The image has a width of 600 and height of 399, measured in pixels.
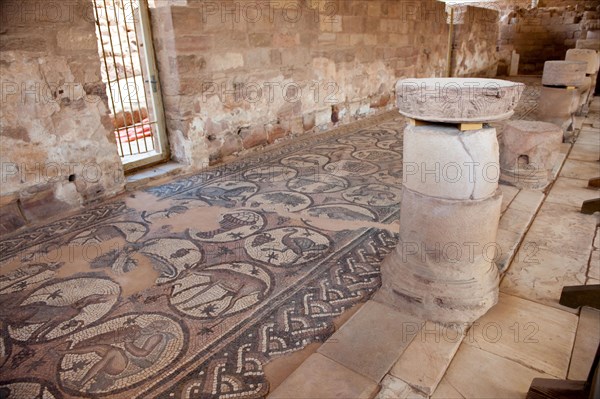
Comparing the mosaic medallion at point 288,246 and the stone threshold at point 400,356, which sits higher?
the mosaic medallion at point 288,246

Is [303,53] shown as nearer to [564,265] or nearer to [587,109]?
[564,265]

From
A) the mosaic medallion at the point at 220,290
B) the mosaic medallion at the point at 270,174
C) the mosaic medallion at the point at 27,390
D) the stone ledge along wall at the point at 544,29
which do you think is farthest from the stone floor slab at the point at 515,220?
the stone ledge along wall at the point at 544,29

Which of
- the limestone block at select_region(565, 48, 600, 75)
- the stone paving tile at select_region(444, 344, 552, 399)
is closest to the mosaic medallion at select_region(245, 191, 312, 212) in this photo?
the stone paving tile at select_region(444, 344, 552, 399)

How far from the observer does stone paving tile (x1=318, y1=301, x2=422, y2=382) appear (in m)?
1.55

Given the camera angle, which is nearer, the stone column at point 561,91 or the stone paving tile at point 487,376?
the stone paving tile at point 487,376

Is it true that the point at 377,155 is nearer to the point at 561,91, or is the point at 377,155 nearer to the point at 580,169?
Result: the point at 580,169

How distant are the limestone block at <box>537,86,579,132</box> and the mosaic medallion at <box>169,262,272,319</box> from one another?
468 centimetres

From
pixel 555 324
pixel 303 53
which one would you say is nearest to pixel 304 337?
pixel 555 324

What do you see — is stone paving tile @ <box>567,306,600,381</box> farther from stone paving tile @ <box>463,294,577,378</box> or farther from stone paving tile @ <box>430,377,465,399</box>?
stone paving tile @ <box>430,377,465,399</box>

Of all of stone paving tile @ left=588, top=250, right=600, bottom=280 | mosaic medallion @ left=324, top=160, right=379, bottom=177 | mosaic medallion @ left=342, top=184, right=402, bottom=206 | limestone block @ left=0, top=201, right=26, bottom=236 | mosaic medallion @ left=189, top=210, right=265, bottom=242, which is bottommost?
stone paving tile @ left=588, top=250, right=600, bottom=280

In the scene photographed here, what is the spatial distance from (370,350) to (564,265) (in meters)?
1.43

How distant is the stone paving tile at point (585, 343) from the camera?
4.98 ft

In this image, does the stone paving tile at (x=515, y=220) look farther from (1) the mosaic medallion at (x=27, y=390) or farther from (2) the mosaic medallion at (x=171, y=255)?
(1) the mosaic medallion at (x=27, y=390)

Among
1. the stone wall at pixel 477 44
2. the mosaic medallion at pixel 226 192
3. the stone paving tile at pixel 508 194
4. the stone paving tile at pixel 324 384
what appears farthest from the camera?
the stone wall at pixel 477 44
